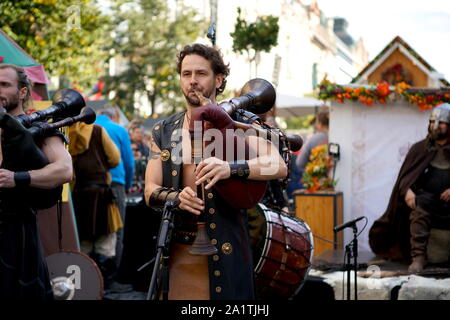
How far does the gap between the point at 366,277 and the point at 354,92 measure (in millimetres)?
3153

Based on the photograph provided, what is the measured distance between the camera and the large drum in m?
5.52

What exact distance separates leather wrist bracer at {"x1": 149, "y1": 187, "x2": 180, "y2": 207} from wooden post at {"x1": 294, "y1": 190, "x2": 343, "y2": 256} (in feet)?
18.7

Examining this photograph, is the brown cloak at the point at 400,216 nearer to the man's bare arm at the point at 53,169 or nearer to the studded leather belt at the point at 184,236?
the studded leather belt at the point at 184,236

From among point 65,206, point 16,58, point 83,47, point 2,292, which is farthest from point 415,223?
point 83,47

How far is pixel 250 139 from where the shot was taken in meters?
3.55

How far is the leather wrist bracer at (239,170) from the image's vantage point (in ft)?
10.9

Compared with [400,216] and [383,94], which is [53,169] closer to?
[400,216]

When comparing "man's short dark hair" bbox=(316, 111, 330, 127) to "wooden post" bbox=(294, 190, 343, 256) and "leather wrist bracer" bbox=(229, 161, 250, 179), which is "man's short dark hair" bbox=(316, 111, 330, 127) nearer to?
"wooden post" bbox=(294, 190, 343, 256)

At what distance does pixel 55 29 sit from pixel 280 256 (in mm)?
11409

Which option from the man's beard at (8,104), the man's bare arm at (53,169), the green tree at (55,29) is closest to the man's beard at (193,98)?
the man's bare arm at (53,169)

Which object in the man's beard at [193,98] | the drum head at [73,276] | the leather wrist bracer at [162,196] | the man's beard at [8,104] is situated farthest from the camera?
the drum head at [73,276]

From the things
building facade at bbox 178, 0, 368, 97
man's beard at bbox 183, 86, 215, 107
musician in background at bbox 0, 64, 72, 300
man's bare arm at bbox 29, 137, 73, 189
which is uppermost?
building facade at bbox 178, 0, 368, 97

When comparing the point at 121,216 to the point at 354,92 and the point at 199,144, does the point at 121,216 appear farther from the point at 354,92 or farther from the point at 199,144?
the point at 199,144

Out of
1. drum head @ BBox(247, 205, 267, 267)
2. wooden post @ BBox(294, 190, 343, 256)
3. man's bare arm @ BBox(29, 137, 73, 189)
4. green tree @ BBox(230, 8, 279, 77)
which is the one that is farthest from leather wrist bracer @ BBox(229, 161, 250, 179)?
green tree @ BBox(230, 8, 279, 77)
